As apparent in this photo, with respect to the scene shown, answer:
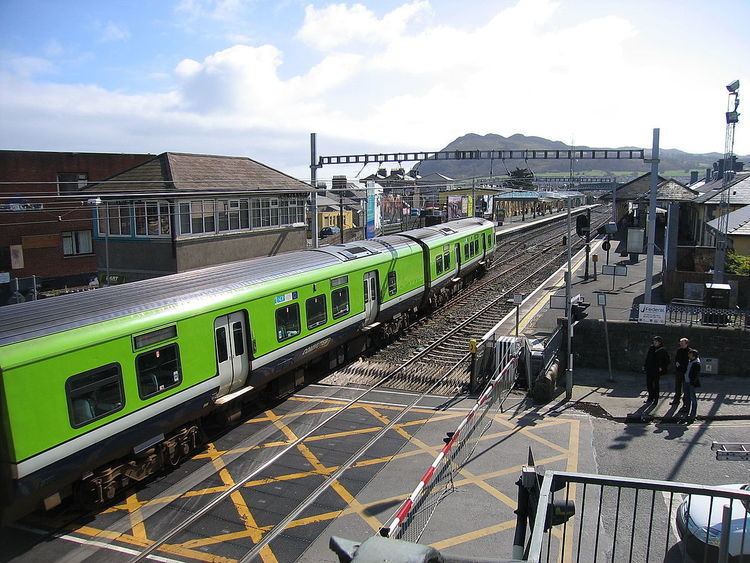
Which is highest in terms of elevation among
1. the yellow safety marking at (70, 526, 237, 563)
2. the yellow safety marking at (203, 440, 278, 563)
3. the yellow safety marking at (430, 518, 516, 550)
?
the yellow safety marking at (430, 518, 516, 550)

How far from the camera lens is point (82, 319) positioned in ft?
29.2

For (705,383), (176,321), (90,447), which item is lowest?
(705,383)

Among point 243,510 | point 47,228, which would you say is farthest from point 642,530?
point 47,228

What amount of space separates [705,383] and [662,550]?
8231 millimetres

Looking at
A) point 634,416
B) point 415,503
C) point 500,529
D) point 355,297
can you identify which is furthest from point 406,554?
point 355,297

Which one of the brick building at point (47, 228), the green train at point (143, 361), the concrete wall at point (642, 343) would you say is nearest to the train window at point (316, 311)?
the green train at point (143, 361)

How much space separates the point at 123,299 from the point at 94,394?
1.96m

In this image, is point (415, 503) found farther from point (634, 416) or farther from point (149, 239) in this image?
point (149, 239)

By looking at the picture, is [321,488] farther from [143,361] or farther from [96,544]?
[143,361]

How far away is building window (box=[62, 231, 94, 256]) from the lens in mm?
34969

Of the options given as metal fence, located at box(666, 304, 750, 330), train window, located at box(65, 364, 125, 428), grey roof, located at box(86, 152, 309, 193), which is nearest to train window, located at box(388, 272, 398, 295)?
grey roof, located at box(86, 152, 309, 193)

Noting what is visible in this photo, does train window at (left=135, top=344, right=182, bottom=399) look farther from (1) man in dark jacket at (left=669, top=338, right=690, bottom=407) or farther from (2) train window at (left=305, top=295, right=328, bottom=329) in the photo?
(1) man in dark jacket at (left=669, top=338, right=690, bottom=407)

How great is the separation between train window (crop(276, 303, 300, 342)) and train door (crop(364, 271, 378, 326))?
3.78m

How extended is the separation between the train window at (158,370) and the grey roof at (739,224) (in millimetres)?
17523
